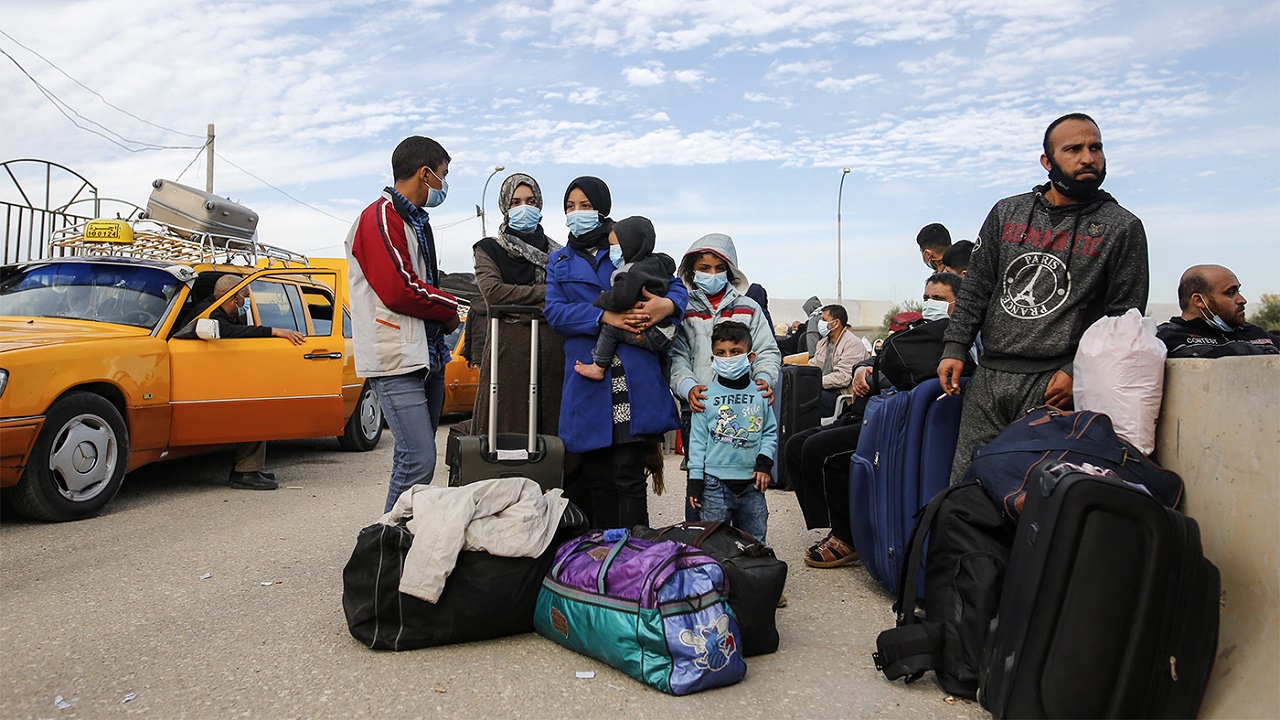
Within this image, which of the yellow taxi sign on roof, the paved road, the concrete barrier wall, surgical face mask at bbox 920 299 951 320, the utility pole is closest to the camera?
the concrete barrier wall

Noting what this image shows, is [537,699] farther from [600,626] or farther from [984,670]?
[984,670]

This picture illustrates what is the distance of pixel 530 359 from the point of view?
4625mm

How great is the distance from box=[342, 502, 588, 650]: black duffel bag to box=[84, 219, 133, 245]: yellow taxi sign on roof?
19.2 ft

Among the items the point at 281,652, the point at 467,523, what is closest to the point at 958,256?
the point at 467,523

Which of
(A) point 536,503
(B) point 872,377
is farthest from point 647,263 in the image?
(B) point 872,377

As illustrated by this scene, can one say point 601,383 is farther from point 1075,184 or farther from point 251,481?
point 251,481

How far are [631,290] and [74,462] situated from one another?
167 inches

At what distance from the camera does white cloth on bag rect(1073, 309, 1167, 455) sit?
3.43 meters

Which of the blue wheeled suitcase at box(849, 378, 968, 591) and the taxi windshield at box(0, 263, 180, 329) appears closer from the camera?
the blue wheeled suitcase at box(849, 378, 968, 591)

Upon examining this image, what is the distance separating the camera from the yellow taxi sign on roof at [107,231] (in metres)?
8.15

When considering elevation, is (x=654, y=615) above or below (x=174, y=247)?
below

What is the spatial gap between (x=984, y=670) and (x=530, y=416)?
2186 millimetres

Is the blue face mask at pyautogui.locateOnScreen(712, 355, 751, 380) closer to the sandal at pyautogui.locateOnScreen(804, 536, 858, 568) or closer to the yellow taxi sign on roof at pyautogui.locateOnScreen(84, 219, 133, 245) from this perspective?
the sandal at pyautogui.locateOnScreen(804, 536, 858, 568)

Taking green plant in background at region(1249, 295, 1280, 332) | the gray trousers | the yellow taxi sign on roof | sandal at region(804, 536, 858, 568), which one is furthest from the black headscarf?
green plant in background at region(1249, 295, 1280, 332)
